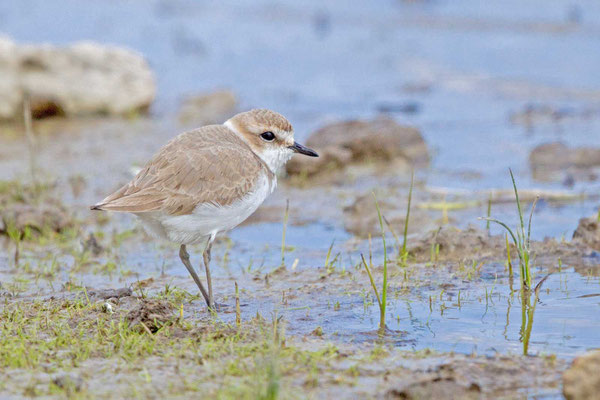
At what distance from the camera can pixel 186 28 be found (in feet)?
65.3

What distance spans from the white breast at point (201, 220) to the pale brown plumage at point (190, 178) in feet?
0.13

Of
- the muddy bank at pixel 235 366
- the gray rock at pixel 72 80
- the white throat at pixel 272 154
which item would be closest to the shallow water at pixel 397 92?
the muddy bank at pixel 235 366

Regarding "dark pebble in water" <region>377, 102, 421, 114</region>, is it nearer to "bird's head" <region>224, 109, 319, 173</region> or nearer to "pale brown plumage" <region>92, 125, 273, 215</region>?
"bird's head" <region>224, 109, 319, 173</region>

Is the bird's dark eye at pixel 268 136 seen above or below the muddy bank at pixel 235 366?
above

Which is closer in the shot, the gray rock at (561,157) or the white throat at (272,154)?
the white throat at (272,154)

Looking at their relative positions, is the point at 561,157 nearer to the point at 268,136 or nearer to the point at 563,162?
the point at 563,162

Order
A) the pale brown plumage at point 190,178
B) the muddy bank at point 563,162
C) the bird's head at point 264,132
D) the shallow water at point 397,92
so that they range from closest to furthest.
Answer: the shallow water at point 397,92
the pale brown plumage at point 190,178
the bird's head at point 264,132
the muddy bank at point 563,162

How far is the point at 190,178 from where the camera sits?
538 cm

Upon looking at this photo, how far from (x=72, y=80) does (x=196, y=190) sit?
738 centimetres

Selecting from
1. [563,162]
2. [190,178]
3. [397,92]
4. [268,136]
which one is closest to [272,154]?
[268,136]

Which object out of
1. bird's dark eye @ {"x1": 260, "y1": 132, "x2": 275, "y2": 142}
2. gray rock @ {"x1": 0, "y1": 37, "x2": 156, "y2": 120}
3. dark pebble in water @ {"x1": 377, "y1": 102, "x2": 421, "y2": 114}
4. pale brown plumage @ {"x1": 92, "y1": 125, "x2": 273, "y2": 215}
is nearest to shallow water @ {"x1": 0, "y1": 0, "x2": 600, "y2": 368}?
dark pebble in water @ {"x1": 377, "y1": 102, "x2": 421, "y2": 114}

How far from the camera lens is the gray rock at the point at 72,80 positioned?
11719 mm

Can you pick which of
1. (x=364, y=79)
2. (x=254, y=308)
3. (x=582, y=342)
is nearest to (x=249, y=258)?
(x=254, y=308)

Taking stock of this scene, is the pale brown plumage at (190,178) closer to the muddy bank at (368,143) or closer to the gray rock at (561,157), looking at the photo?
the muddy bank at (368,143)
